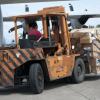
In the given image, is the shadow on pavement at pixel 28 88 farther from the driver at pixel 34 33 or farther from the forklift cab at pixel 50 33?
the driver at pixel 34 33

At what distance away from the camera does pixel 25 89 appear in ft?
53.5

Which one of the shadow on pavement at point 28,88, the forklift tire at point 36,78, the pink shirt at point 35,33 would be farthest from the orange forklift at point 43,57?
the shadow on pavement at point 28,88

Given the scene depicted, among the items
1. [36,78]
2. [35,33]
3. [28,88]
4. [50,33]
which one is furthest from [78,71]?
[36,78]

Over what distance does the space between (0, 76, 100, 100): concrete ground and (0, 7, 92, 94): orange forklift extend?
29cm

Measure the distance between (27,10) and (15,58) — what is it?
15.5 m

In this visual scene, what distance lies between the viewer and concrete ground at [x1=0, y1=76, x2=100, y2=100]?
14250 mm

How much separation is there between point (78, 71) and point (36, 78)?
2751 mm

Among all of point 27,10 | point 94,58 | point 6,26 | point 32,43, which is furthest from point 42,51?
point 6,26

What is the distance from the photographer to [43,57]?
15500mm

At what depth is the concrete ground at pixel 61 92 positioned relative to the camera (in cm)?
1425

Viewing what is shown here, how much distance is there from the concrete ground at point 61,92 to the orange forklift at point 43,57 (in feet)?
0.94

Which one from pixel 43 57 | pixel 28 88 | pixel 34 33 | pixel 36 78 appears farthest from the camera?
pixel 28 88

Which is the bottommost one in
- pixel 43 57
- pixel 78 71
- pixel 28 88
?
pixel 28 88

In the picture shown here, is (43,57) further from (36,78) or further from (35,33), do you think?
(35,33)
